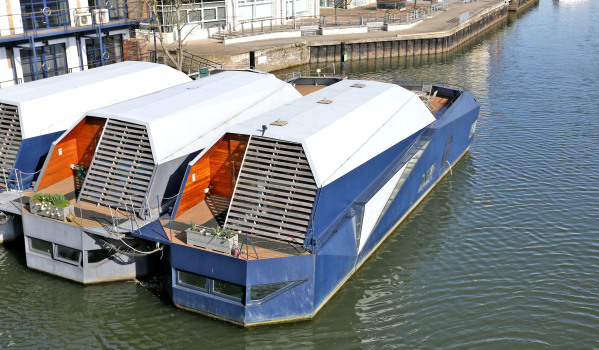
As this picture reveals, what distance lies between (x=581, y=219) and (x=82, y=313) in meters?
18.1

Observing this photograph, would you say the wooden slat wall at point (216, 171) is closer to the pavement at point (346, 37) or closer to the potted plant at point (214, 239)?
the potted plant at point (214, 239)

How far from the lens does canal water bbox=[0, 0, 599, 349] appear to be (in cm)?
1814

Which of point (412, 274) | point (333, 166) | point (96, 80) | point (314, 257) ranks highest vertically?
point (96, 80)

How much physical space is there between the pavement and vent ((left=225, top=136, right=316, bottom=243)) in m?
28.0

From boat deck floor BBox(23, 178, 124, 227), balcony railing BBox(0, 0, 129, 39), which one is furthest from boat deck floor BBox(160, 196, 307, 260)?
balcony railing BBox(0, 0, 129, 39)

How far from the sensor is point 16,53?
3098 cm

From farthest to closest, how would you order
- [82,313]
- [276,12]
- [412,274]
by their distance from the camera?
[276,12], [412,274], [82,313]

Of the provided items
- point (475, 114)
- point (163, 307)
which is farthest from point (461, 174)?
point (163, 307)

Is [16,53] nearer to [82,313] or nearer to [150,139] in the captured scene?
[150,139]

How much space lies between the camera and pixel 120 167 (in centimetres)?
2081

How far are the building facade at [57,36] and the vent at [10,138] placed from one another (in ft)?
27.5

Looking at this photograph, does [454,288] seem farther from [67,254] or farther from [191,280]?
[67,254]

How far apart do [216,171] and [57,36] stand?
16.2 m

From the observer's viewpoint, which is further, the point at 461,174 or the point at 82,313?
the point at 461,174
